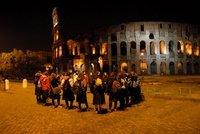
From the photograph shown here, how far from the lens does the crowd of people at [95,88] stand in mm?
16031

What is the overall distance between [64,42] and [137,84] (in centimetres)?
5277

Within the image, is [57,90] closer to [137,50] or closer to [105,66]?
[105,66]

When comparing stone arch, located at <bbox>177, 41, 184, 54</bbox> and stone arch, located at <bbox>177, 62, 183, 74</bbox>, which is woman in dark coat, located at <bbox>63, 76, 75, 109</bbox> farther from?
stone arch, located at <bbox>177, 41, 184, 54</bbox>

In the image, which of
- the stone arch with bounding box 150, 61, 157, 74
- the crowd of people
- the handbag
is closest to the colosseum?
the stone arch with bounding box 150, 61, 157, 74

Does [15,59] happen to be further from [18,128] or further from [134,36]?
[18,128]

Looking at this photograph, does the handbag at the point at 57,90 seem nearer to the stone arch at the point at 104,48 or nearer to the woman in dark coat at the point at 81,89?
the woman in dark coat at the point at 81,89

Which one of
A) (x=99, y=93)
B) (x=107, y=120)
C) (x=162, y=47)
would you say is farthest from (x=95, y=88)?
(x=162, y=47)

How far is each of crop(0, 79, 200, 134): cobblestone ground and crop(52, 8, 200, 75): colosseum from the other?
46.3m

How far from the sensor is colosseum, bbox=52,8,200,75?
6494 cm

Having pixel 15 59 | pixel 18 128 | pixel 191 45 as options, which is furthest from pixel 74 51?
pixel 18 128

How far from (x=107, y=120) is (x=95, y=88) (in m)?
2.24

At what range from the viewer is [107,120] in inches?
546

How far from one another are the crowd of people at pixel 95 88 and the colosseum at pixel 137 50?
1744 inches

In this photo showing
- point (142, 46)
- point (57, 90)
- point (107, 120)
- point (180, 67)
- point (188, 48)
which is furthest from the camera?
point (188, 48)
